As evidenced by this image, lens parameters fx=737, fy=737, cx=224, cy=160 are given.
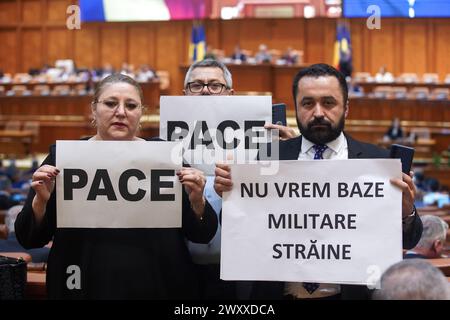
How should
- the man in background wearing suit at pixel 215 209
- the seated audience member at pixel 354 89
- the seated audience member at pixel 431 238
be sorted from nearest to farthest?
the man in background wearing suit at pixel 215 209, the seated audience member at pixel 431 238, the seated audience member at pixel 354 89

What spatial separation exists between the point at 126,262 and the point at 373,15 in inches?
57.0

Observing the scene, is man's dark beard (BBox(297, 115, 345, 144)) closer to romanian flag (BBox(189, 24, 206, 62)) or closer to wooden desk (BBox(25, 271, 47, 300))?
wooden desk (BBox(25, 271, 47, 300))

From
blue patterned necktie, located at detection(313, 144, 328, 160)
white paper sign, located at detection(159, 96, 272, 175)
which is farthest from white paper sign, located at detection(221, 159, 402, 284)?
white paper sign, located at detection(159, 96, 272, 175)

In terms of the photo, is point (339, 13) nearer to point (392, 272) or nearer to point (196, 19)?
point (196, 19)

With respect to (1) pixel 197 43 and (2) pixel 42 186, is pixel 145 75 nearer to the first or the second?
(1) pixel 197 43

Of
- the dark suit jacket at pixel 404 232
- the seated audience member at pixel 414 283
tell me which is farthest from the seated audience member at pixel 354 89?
the seated audience member at pixel 414 283

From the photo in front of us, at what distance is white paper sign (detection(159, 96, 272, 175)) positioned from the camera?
2.87 meters

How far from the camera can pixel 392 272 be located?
183cm

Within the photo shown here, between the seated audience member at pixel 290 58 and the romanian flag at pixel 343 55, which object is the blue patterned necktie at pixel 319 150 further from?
the seated audience member at pixel 290 58

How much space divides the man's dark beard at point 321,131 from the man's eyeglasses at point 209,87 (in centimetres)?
67

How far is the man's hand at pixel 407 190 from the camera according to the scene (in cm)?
237

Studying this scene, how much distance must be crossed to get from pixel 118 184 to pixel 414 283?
44.9 inches

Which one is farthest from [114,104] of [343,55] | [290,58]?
[290,58]

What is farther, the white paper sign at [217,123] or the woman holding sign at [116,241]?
the white paper sign at [217,123]
